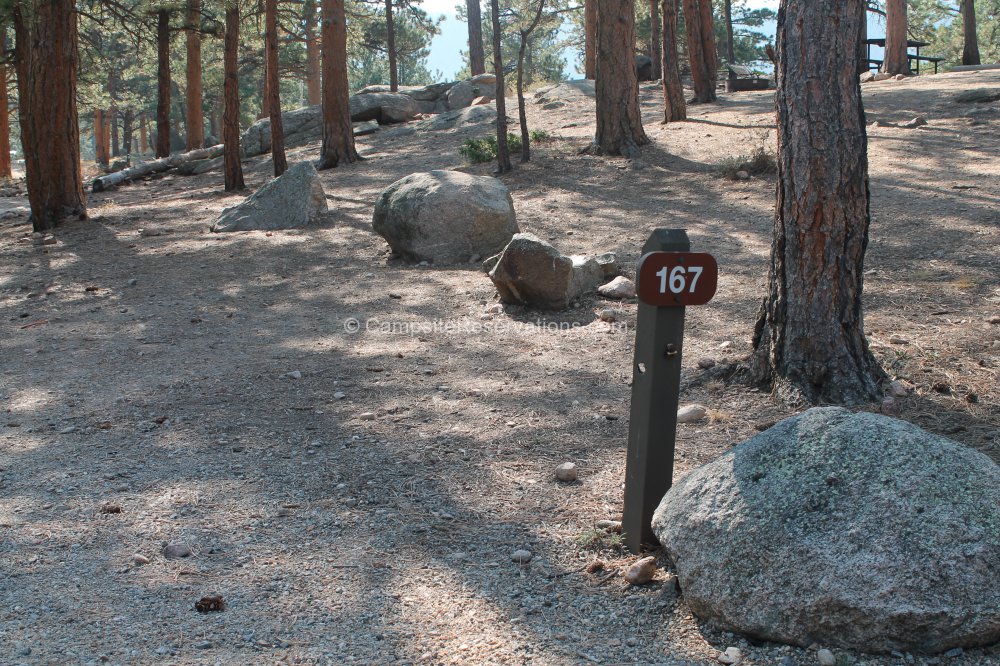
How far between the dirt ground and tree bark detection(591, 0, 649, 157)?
2.98 m

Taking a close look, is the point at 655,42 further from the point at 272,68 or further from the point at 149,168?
the point at 149,168

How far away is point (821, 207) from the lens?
4871 mm

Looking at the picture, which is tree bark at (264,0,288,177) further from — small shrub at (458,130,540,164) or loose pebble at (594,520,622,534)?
loose pebble at (594,520,622,534)

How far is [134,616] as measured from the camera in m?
3.24

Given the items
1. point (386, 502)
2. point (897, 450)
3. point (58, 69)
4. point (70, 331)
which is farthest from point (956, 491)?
point (58, 69)

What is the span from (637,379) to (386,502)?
1.51 m

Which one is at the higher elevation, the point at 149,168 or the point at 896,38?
the point at 896,38

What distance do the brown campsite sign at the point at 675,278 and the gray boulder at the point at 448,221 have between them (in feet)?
21.4

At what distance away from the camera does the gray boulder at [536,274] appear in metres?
7.32

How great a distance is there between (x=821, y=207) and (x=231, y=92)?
13.0m

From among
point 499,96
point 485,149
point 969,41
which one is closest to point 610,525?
point 499,96

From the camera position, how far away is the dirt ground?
10.5ft

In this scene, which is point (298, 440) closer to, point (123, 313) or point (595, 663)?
point (595, 663)

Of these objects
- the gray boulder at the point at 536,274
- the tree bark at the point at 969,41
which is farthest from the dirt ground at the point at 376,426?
the tree bark at the point at 969,41
